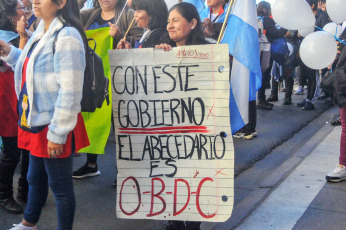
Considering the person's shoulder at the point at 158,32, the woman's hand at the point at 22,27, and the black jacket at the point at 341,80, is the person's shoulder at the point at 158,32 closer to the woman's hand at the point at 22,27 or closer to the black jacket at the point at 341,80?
the woman's hand at the point at 22,27

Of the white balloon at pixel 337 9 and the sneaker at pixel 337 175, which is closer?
the sneaker at pixel 337 175

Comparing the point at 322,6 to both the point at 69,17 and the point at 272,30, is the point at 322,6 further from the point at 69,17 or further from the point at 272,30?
the point at 69,17

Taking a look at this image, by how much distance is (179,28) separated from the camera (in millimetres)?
3369

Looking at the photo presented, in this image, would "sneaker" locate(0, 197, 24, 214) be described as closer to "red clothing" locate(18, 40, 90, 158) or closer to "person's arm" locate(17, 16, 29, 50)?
"red clothing" locate(18, 40, 90, 158)

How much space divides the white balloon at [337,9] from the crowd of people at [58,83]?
50 cm

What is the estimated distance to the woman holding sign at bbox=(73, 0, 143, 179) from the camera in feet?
14.6

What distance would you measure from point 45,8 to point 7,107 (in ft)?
4.43

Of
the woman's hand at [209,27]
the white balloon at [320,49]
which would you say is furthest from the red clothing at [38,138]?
the white balloon at [320,49]

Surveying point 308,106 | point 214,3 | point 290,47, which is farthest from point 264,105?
point 214,3

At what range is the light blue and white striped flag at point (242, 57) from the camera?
350 cm

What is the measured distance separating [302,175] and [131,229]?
7.13 ft

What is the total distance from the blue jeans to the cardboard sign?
0.39 m

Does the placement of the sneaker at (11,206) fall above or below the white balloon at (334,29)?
below

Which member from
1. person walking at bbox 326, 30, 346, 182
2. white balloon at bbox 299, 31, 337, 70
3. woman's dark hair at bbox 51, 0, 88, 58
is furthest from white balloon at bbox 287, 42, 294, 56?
woman's dark hair at bbox 51, 0, 88, 58
